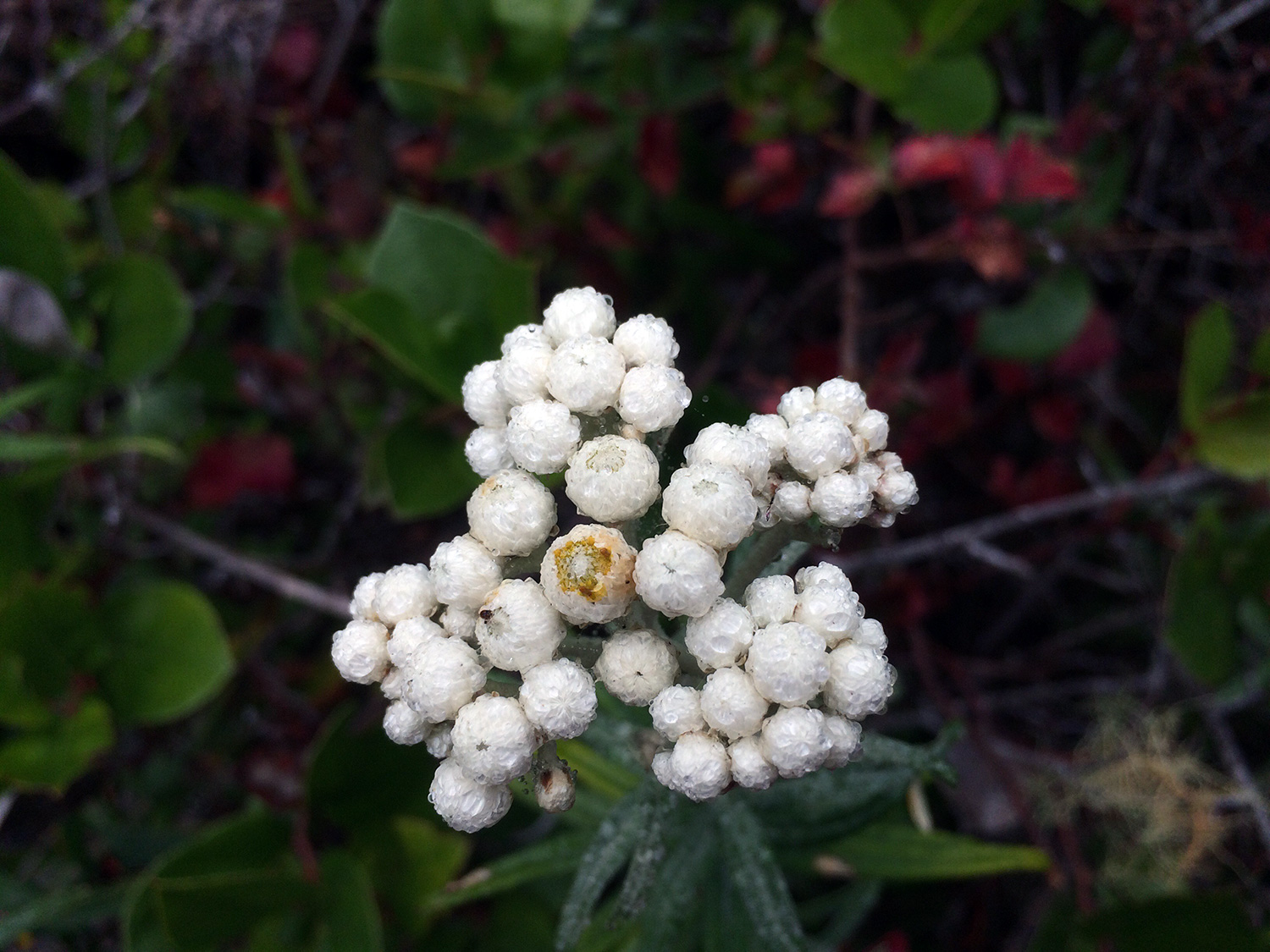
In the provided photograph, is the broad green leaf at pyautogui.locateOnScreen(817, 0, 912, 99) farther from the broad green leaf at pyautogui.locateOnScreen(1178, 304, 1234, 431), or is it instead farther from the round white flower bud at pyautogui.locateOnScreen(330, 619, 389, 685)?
the round white flower bud at pyautogui.locateOnScreen(330, 619, 389, 685)

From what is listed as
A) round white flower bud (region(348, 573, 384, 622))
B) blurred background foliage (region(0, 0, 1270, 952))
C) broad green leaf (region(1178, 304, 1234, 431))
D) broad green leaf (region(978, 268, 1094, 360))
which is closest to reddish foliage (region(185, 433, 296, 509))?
blurred background foliage (region(0, 0, 1270, 952))

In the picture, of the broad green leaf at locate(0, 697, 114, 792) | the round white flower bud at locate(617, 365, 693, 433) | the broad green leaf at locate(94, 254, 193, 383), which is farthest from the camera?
the broad green leaf at locate(94, 254, 193, 383)

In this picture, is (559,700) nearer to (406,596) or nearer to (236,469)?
(406,596)

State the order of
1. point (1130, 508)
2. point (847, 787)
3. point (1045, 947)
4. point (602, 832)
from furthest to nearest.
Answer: point (1130, 508), point (1045, 947), point (847, 787), point (602, 832)

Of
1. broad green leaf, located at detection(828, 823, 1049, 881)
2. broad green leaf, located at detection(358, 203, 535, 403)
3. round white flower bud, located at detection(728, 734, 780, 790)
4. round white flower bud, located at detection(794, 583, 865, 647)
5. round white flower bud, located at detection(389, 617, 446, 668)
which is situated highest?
round white flower bud, located at detection(794, 583, 865, 647)

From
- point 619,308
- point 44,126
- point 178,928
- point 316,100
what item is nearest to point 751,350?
point 619,308

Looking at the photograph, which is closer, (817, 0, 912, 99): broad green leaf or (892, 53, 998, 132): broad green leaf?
(817, 0, 912, 99): broad green leaf

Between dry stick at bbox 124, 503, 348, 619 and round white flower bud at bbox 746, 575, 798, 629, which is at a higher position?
round white flower bud at bbox 746, 575, 798, 629

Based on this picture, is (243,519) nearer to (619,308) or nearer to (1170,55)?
(619,308)
